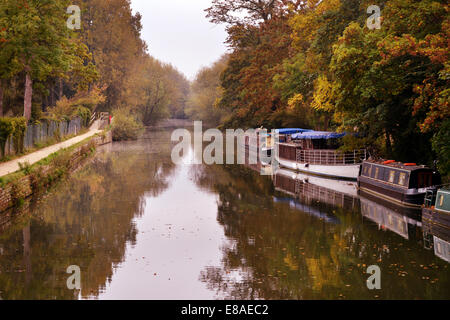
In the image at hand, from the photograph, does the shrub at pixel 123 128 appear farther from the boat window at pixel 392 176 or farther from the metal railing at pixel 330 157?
the boat window at pixel 392 176

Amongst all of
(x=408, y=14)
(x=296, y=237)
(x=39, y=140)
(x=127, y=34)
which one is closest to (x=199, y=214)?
(x=296, y=237)

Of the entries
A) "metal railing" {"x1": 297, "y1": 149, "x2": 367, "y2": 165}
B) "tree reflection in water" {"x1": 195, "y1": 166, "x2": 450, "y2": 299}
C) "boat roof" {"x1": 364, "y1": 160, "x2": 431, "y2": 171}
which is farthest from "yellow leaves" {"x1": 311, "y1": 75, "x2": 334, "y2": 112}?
"tree reflection in water" {"x1": 195, "y1": 166, "x2": 450, "y2": 299}

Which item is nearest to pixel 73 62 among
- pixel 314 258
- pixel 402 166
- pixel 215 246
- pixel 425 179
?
pixel 402 166

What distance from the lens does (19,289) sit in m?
11.5

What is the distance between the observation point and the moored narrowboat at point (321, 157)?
30.2m

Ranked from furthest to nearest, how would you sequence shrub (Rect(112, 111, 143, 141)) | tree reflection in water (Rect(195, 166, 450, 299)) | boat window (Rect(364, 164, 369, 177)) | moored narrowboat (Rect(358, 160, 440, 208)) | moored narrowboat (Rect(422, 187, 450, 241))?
shrub (Rect(112, 111, 143, 141))
boat window (Rect(364, 164, 369, 177))
moored narrowboat (Rect(358, 160, 440, 208))
moored narrowboat (Rect(422, 187, 450, 241))
tree reflection in water (Rect(195, 166, 450, 299))

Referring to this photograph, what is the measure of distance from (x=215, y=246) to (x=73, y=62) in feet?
70.2

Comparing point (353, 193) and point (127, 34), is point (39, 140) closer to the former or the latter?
point (353, 193)

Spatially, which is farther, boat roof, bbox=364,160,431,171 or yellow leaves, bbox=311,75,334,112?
yellow leaves, bbox=311,75,334,112

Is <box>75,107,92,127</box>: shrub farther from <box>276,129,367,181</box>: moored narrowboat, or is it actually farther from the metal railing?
the metal railing

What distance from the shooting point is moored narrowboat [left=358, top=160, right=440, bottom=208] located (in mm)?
21344

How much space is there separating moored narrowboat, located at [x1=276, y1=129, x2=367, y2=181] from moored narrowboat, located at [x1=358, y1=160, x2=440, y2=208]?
4.54 m

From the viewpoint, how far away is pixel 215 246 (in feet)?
50.8
